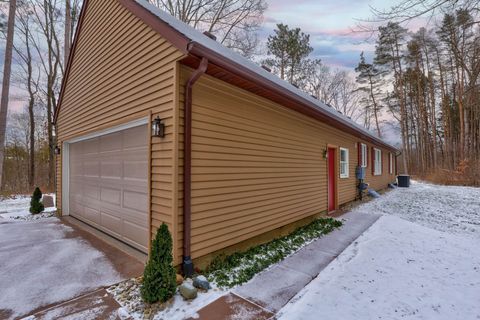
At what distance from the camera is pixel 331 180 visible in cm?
786

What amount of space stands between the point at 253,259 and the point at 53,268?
Result: 9.68 ft

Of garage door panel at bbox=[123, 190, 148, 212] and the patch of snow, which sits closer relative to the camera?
the patch of snow

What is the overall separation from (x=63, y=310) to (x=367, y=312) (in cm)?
324

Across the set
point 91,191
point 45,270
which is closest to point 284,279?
point 45,270

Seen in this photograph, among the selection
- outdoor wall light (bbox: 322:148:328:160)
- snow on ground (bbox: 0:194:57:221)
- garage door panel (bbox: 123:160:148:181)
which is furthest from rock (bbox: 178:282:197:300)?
snow on ground (bbox: 0:194:57:221)

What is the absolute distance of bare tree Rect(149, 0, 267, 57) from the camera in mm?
13492

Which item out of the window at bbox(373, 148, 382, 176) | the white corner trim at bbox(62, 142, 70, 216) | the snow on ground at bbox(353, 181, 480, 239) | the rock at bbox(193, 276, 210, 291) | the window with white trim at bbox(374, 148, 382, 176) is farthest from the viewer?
the window with white trim at bbox(374, 148, 382, 176)

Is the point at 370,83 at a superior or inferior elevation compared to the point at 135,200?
superior

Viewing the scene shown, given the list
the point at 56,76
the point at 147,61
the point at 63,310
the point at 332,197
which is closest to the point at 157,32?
the point at 147,61

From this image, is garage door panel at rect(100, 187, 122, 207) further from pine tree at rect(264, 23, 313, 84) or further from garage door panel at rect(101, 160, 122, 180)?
pine tree at rect(264, 23, 313, 84)

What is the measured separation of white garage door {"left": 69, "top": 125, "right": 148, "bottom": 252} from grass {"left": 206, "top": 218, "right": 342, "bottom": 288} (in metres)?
1.31

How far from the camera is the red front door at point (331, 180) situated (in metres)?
7.74

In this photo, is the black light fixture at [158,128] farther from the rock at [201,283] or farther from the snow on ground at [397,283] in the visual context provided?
the snow on ground at [397,283]

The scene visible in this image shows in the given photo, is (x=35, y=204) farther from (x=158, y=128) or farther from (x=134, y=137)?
(x=158, y=128)
